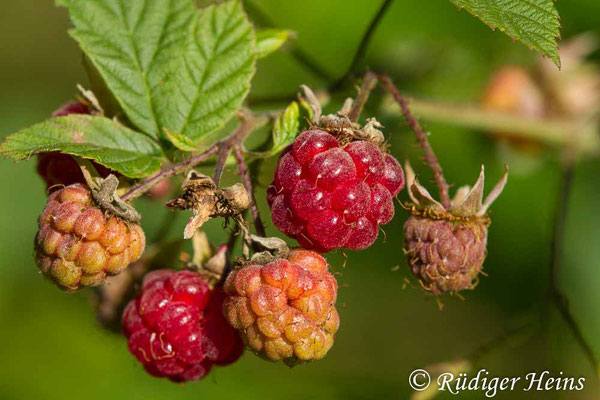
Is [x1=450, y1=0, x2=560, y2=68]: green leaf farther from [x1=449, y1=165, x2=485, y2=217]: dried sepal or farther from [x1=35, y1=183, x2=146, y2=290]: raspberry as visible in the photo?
[x1=35, y1=183, x2=146, y2=290]: raspberry

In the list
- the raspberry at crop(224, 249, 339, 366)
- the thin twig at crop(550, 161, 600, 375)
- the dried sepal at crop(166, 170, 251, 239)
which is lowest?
the thin twig at crop(550, 161, 600, 375)

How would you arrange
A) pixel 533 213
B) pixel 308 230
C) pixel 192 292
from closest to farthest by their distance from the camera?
pixel 308 230 → pixel 192 292 → pixel 533 213

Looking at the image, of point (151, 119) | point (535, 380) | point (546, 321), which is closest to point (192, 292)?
point (151, 119)

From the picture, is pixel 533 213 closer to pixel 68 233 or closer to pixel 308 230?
pixel 308 230

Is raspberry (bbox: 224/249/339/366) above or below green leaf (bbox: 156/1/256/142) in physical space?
below

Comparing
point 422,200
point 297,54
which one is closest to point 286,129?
point 422,200

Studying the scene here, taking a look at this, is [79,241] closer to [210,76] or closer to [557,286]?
[210,76]

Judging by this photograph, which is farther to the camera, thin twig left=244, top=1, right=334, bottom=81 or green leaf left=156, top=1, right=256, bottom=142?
thin twig left=244, top=1, right=334, bottom=81

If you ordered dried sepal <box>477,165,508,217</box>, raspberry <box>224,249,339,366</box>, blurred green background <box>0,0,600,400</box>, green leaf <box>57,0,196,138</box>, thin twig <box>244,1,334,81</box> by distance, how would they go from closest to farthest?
raspberry <box>224,249,339,366</box>, dried sepal <box>477,165,508,217</box>, green leaf <box>57,0,196,138</box>, thin twig <box>244,1,334,81</box>, blurred green background <box>0,0,600,400</box>

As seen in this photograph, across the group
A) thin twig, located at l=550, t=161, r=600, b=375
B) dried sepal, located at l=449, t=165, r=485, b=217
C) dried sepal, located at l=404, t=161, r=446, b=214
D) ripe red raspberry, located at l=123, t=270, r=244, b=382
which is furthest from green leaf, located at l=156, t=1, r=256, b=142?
thin twig, located at l=550, t=161, r=600, b=375
